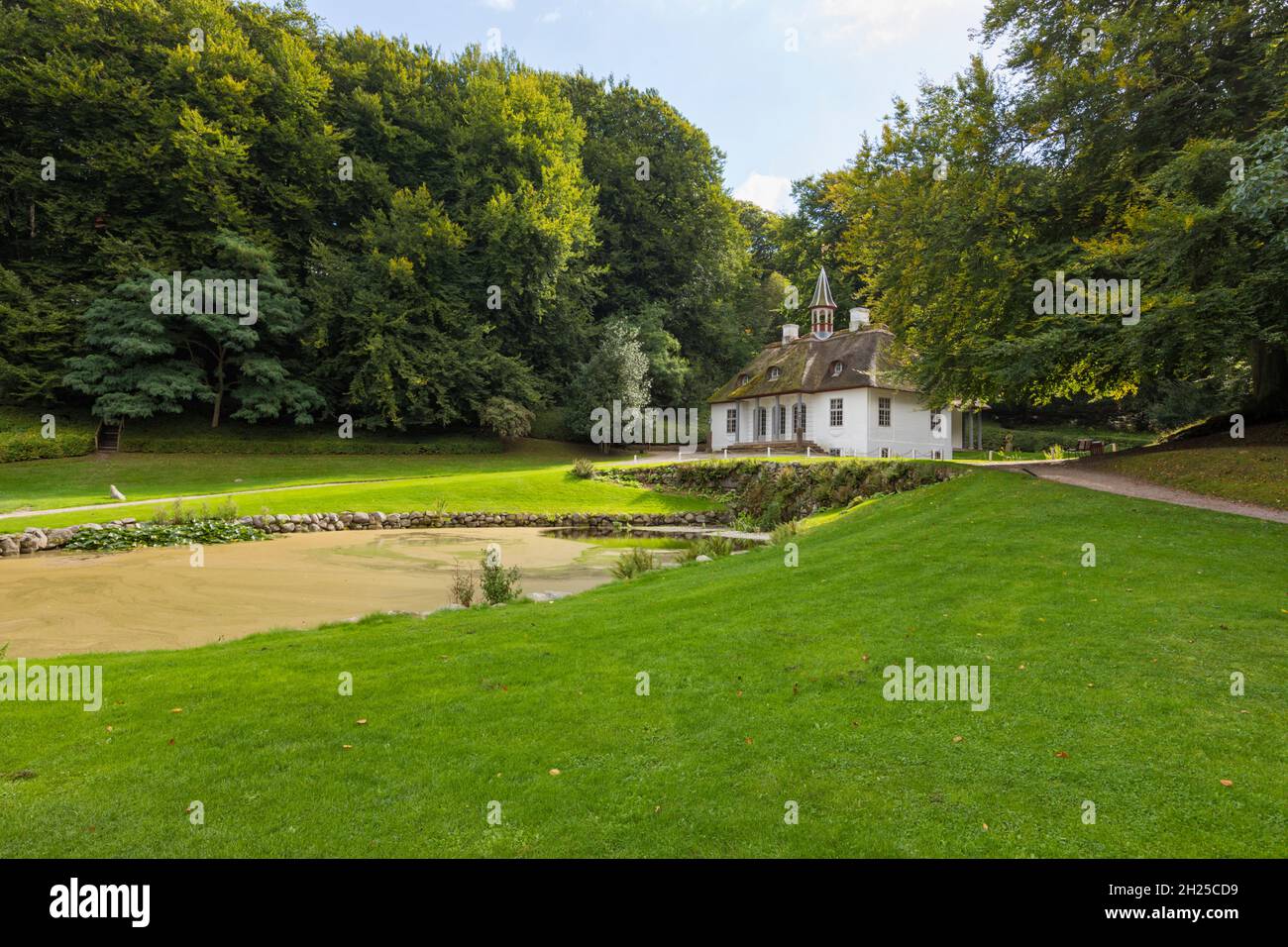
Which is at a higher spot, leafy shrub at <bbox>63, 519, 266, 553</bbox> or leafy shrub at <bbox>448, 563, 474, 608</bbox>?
leafy shrub at <bbox>63, 519, 266, 553</bbox>

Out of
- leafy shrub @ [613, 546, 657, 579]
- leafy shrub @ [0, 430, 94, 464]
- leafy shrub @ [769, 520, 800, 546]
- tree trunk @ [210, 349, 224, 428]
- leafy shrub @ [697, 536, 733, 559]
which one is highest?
tree trunk @ [210, 349, 224, 428]

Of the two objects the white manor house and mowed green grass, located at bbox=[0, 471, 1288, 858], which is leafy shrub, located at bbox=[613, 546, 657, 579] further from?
the white manor house

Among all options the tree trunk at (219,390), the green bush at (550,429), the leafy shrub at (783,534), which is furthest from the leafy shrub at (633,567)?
the tree trunk at (219,390)

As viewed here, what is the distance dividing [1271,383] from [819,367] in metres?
22.5

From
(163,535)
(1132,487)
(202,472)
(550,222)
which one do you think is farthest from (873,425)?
(202,472)

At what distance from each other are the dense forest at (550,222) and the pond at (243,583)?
1166 cm

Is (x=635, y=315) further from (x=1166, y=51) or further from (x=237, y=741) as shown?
(x=237, y=741)

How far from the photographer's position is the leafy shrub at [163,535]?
1861 cm

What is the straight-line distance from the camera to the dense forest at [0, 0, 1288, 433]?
1464 centimetres

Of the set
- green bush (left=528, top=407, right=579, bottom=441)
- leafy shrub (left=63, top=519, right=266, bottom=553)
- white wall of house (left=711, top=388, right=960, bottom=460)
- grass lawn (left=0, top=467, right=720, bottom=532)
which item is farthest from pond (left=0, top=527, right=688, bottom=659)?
green bush (left=528, top=407, right=579, bottom=441)

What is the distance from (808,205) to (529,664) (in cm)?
5798

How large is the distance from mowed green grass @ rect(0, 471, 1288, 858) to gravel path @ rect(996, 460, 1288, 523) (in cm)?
318

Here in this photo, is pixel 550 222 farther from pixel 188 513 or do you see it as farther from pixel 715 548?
pixel 715 548

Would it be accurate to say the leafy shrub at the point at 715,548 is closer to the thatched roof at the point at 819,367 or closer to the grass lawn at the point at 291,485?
A: the grass lawn at the point at 291,485
